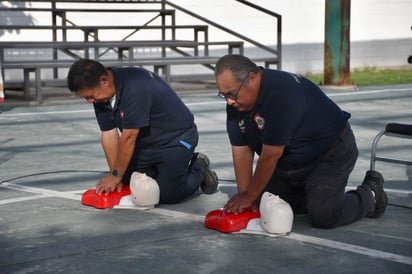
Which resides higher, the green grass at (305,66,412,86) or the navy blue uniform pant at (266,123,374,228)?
the green grass at (305,66,412,86)

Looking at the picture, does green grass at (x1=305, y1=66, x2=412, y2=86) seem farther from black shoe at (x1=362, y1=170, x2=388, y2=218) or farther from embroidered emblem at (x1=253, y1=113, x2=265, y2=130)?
embroidered emblem at (x1=253, y1=113, x2=265, y2=130)

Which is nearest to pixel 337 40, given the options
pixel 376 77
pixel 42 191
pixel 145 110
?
pixel 376 77

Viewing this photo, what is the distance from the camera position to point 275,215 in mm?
5277

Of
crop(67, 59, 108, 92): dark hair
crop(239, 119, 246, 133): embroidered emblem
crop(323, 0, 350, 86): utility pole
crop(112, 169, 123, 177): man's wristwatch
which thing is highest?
crop(323, 0, 350, 86): utility pole

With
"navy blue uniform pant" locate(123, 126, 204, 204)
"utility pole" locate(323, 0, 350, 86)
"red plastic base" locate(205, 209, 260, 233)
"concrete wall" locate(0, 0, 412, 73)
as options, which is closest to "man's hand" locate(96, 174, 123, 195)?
"navy blue uniform pant" locate(123, 126, 204, 204)

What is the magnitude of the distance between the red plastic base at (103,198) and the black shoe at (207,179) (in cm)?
63

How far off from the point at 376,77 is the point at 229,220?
43.5 feet

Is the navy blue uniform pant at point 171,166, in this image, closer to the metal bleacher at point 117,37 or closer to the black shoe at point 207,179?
the black shoe at point 207,179

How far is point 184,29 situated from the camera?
17.5 meters

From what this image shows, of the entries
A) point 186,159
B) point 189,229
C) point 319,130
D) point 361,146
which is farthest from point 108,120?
point 361,146

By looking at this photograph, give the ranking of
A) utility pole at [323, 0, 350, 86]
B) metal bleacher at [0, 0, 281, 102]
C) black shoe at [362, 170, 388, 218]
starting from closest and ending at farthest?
black shoe at [362, 170, 388, 218] < metal bleacher at [0, 0, 281, 102] < utility pole at [323, 0, 350, 86]

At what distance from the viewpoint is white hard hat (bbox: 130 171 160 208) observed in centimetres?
607

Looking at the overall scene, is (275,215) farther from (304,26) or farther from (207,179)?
(304,26)

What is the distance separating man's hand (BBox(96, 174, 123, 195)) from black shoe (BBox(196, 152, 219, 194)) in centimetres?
69
